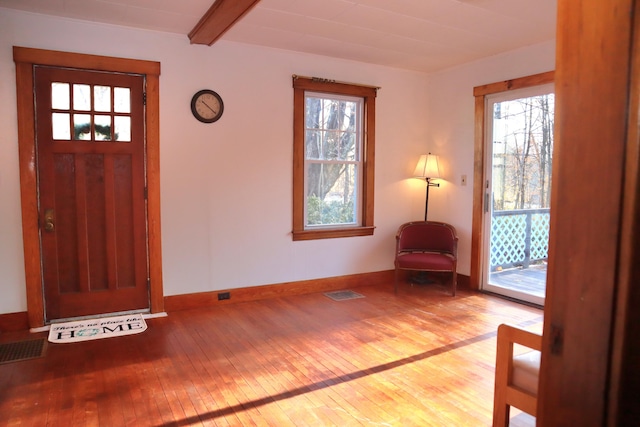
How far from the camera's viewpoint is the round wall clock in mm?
4016

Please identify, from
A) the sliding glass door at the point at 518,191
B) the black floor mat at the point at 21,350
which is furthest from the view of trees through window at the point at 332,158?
the black floor mat at the point at 21,350

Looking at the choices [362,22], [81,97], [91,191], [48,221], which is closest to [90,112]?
[81,97]

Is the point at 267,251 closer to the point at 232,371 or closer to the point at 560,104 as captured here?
the point at 232,371

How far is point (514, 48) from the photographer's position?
14.4ft

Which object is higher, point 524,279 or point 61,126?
point 61,126

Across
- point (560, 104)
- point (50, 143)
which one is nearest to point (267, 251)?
point (50, 143)

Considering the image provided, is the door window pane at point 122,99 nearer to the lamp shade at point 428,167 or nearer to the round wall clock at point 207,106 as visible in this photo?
the round wall clock at point 207,106

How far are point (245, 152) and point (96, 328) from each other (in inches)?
81.5

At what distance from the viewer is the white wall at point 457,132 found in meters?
4.77

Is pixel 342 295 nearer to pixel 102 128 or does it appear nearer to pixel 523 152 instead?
pixel 523 152

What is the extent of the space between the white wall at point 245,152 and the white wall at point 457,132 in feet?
0.05

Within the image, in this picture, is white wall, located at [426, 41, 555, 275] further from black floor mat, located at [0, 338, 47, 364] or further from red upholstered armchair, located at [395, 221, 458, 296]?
black floor mat, located at [0, 338, 47, 364]

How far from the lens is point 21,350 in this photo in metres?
3.12

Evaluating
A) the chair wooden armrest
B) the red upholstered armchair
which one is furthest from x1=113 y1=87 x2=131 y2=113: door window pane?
the chair wooden armrest
